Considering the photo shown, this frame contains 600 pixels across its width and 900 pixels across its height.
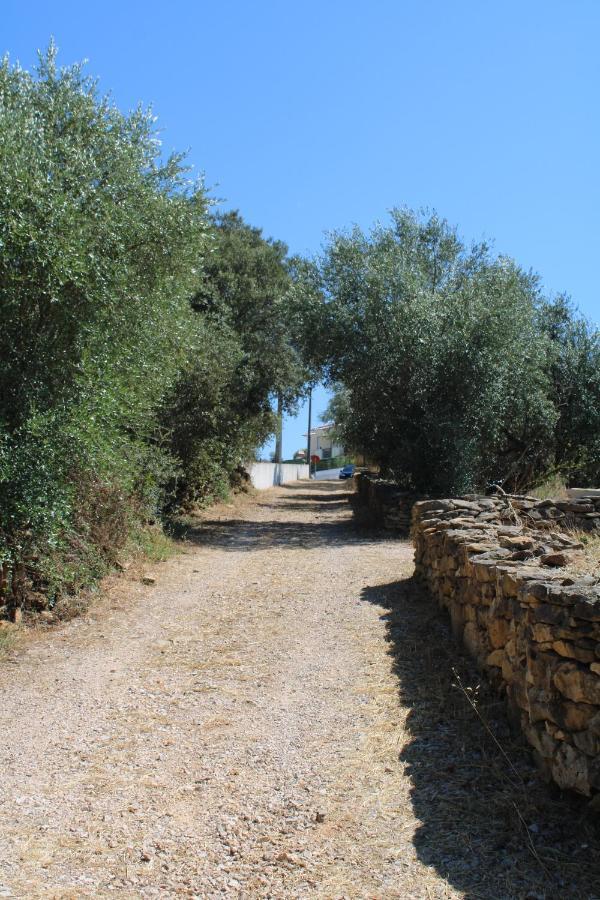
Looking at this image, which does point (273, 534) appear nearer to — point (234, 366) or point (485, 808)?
point (234, 366)

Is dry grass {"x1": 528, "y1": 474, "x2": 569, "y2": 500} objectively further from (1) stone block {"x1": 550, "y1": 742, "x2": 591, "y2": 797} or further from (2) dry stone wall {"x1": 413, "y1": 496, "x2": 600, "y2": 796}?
(1) stone block {"x1": 550, "y1": 742, "x2": 591, "y2": 797}

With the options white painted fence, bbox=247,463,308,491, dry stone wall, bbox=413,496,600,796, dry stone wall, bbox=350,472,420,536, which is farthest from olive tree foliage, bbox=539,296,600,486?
white painted fence, bbox=247,463,308,491

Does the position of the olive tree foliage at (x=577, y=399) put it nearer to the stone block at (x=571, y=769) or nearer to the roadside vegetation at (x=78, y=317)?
the roadside vegetation at (x=78, y=317)

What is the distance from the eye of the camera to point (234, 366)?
17.4 m

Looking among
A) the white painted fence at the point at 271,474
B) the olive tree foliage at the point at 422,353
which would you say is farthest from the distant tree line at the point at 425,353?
the white painted fence at the point at 271,474

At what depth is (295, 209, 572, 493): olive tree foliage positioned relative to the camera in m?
15.3

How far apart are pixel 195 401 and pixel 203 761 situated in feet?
37.6

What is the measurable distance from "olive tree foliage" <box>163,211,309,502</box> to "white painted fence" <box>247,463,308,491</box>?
27.9ft

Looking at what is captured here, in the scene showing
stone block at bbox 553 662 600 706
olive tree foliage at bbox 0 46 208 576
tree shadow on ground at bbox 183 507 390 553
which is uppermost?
olive tree foliage at bbox 0 46 208 576

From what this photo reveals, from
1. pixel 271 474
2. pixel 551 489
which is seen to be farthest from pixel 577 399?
pixel 271 474

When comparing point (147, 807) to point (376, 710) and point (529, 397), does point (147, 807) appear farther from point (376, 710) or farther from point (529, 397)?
point (529, 397)

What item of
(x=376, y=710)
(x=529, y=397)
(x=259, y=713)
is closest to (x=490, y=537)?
(x=376, y=710)

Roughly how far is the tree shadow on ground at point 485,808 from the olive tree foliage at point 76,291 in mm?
4125

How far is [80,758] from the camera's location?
4.82 meters
